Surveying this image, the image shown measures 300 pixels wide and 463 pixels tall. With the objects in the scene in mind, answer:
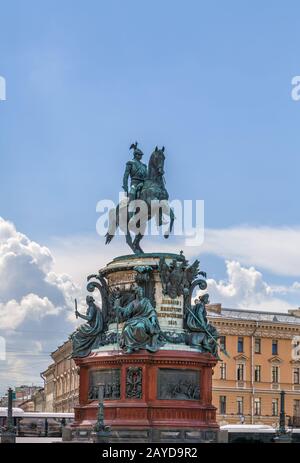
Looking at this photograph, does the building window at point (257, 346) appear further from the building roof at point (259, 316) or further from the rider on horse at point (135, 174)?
the rider on horse at point (135, 174)

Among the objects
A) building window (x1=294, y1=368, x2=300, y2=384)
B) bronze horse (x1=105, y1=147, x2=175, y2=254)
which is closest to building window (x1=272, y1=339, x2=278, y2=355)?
building window (x1=294, y1=368, x2=300, y2=384)

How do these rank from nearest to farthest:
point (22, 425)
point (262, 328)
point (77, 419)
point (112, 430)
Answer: point (112, 430), point (77, 419), point (22, 425), point (262, 328)

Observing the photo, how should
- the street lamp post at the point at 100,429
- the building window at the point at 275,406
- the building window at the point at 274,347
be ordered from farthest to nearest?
the building window at the point at 274,347 < the building window at the point at 275,406 < the street lamp post at the point at 100,429

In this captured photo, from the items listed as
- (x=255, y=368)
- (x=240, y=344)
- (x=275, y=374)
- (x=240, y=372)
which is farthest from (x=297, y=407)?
(x=240, y=344)

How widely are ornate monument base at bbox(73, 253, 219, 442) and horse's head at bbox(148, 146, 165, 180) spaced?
417 centimetres

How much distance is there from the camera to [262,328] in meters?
107

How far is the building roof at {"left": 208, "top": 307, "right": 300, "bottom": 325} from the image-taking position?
108375mm

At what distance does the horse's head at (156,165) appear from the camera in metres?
48.4

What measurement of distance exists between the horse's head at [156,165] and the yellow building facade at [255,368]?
184 ft

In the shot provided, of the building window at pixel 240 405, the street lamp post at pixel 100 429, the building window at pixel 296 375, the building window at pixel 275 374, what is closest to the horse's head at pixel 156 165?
the street lamp post at pixel 100 429

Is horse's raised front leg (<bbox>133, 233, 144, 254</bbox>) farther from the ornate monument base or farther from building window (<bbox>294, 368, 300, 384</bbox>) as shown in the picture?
building window (<bbox>294, 368, 300, 384</bbox>)
